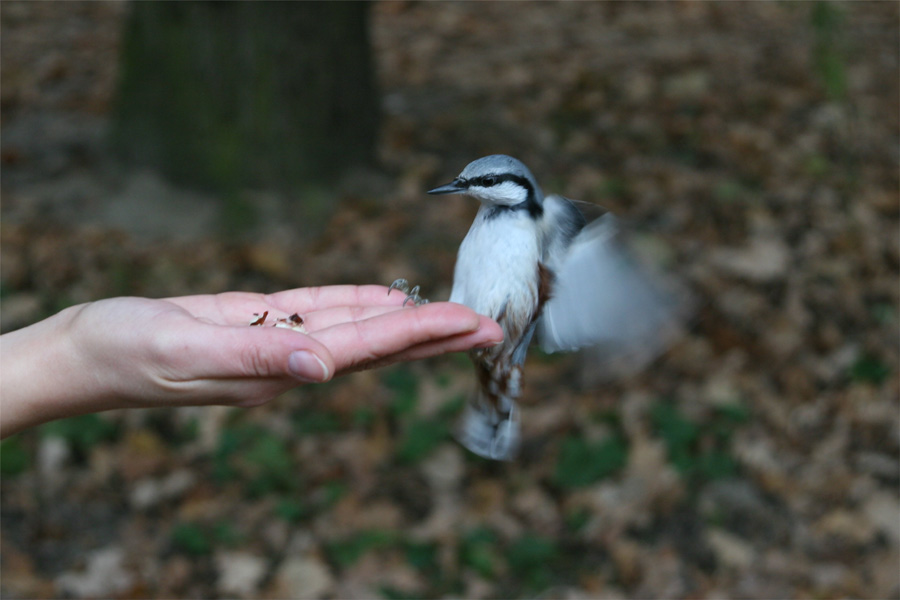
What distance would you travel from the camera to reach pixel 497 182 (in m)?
2.15

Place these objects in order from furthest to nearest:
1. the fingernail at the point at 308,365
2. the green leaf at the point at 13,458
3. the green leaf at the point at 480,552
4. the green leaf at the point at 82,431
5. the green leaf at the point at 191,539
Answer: the green leaf at the point at 82,431
the green leaf at the point at 13,458
the green leaf at the point at 191,539
the green leaf at the point at 480,552
the fingernail at the point at 308,365

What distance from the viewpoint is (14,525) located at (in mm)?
3887

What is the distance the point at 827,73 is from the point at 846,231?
1.71 m

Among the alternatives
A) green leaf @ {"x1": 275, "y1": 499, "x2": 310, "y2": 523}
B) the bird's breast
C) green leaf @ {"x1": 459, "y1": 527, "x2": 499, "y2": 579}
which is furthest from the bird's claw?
green leaf @ {"x1": 275, "y1": 499, "x2": 310, "y2": 523}

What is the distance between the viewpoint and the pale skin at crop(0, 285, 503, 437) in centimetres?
196

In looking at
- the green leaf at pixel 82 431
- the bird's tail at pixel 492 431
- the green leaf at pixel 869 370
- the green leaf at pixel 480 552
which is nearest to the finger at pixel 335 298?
the bird's tail at pixel 492 431

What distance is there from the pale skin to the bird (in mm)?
177

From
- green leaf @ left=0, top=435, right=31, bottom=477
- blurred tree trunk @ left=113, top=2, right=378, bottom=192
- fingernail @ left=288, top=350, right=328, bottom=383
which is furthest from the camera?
blurred tree trunk @ left=113, top=2, right=378, bottom=192

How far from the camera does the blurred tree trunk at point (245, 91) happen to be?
485 cm

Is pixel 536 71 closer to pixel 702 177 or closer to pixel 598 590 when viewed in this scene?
pixel 702 177

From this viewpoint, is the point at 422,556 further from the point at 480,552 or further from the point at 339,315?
the point at 339,315

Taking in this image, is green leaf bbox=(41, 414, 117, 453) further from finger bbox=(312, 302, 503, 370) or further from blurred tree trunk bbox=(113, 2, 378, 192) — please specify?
finger bbox=(312, 302, 503, 370)

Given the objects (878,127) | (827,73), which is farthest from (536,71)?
(827,73)

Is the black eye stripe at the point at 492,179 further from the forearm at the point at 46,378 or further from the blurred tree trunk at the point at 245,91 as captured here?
the blurred tree trunk at the point at 245,91
